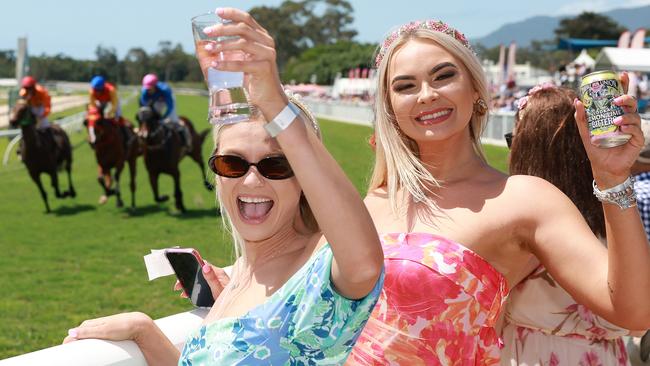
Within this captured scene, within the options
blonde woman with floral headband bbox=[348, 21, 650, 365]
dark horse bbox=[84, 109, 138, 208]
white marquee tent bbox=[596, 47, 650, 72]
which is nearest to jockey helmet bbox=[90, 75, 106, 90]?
dark horse bbox=[84, 109, 138, 208]

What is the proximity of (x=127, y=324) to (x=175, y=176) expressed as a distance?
992 cm

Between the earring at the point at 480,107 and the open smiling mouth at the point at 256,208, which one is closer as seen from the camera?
the open smiling mouth at the point at 256,208

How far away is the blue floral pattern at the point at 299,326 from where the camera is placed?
1.47 meters

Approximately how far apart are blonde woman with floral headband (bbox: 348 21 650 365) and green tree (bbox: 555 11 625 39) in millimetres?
90614

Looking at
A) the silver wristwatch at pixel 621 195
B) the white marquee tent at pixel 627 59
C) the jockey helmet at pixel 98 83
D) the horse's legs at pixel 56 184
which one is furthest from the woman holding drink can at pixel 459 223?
the white marquee tent at pixel 627 59

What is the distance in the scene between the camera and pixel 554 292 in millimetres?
2354

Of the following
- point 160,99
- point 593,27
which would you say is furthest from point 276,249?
point 593,27

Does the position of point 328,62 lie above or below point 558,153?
below

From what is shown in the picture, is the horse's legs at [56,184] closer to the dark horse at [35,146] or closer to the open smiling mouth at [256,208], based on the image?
the dark horse at [35,146]

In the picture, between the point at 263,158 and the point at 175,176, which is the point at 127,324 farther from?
the point at 175,176

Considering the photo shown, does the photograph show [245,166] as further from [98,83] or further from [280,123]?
[98,83]

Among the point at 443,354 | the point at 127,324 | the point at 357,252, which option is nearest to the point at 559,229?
the point at 443,354

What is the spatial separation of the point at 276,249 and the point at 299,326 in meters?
0.38

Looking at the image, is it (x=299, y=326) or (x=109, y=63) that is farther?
(x=109, y=63)
